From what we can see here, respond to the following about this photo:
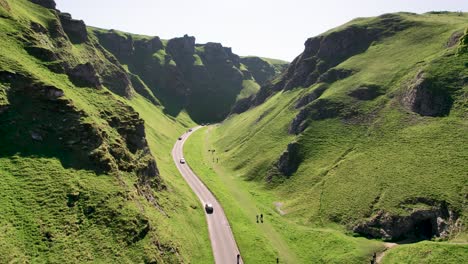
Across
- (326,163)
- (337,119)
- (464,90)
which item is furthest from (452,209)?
(337,119)

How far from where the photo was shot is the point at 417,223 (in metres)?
65.6

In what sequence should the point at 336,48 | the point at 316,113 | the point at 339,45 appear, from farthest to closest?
the point at 336,48
the point at 339,45
the point at 316,113

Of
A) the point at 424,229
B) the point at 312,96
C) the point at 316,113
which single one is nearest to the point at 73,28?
the point at 312,96

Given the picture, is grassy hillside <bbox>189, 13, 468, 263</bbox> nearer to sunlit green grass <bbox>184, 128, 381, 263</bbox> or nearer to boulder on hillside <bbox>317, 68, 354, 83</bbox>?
boulder on hillside <bbox>317, 68, 354, 83</bbox>

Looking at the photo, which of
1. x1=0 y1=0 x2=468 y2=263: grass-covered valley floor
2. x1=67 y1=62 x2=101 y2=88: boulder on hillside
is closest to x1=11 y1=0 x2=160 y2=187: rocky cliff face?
x1=67 y1=62 x2=101 y2=88: boulder on hillside

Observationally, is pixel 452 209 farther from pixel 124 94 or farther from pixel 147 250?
pixel 124 94

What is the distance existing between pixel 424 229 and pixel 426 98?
42.0 metres

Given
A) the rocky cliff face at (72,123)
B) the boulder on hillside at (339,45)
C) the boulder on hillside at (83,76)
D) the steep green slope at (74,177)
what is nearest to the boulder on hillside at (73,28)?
the rocky cliff face at (72,123)

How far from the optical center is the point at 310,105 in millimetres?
120938

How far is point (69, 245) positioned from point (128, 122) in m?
36.6

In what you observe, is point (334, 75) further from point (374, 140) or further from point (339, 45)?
point (374, 140)

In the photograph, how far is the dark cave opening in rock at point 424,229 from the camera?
63.5 m

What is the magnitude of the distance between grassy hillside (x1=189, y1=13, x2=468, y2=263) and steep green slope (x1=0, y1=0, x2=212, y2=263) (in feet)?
88.0

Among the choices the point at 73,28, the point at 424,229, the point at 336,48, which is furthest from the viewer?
the point at 336,48
